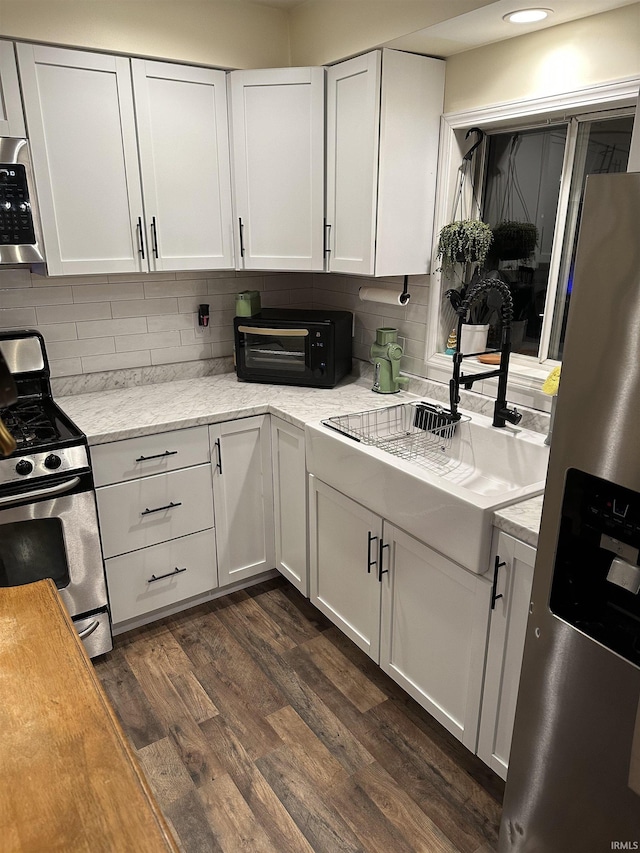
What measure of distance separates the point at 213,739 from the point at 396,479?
1.09m

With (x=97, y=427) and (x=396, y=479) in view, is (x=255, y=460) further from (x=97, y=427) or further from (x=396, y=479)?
(x=396, y=479)

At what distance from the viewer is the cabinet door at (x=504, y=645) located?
159 cm

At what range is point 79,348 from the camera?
276cm

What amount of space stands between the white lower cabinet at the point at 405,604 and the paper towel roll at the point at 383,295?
88cm

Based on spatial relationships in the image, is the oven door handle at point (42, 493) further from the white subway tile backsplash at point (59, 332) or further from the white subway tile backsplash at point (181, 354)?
the white subway tile backsplash at point (181, 354)

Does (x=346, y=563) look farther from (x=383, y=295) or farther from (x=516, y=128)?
(x=516, y=128)

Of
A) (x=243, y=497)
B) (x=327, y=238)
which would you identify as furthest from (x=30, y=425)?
(x=327, y=238)

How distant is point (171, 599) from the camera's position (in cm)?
263

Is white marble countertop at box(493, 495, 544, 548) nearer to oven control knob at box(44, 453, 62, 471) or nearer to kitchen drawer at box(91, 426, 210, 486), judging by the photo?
kitchen drawer at box(91, 426, 210, 486)

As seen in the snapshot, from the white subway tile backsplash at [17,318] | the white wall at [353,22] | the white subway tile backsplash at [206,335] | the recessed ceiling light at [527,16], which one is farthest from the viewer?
the white subway tile backsplash at [206,335]

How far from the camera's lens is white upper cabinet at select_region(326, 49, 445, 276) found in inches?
90.8

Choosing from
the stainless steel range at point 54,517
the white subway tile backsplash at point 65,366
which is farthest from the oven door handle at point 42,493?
the white subway tile backsplash at point 65,366

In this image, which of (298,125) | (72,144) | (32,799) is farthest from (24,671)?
(298,125)

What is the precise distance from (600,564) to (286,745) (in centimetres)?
134
